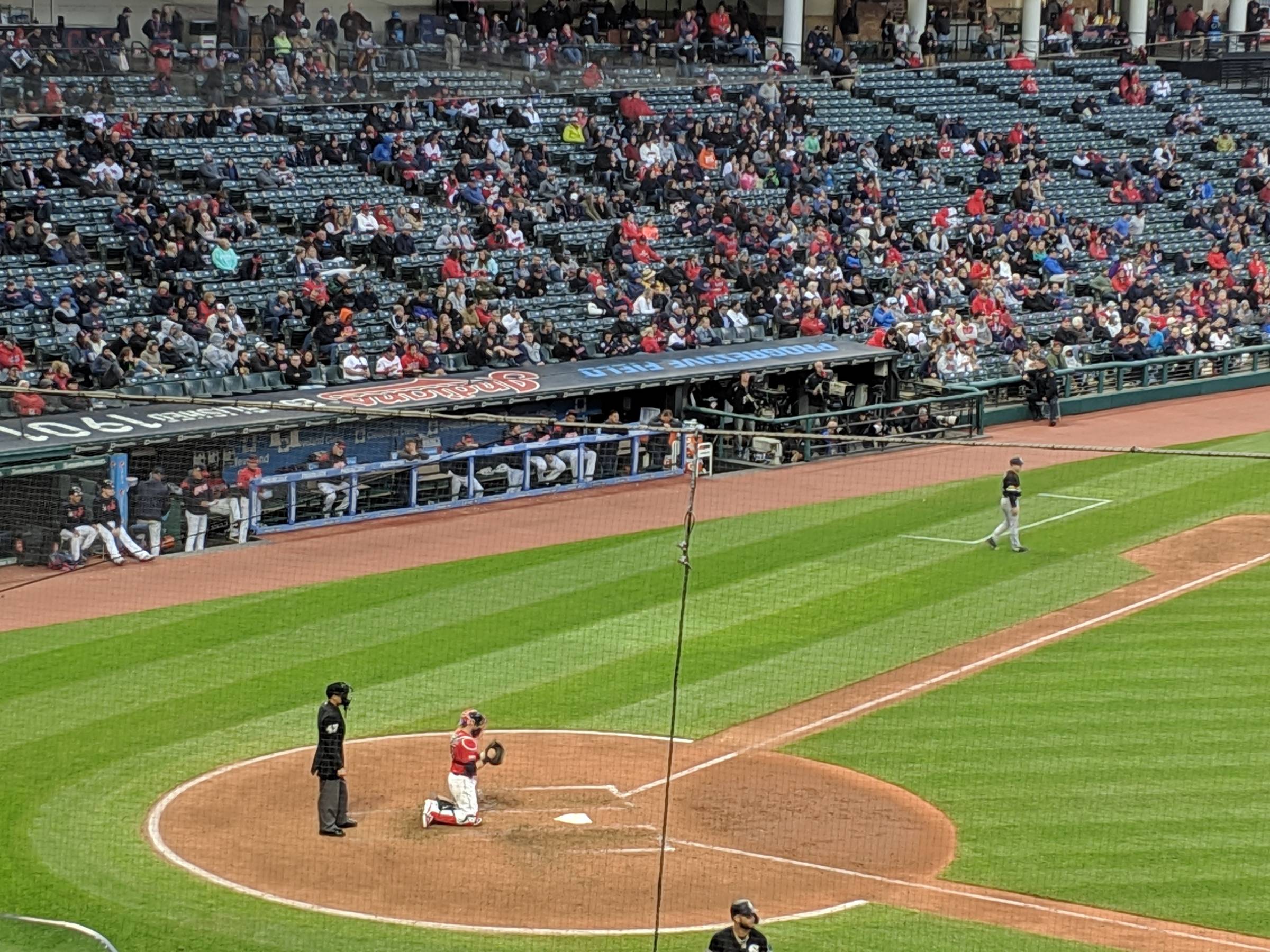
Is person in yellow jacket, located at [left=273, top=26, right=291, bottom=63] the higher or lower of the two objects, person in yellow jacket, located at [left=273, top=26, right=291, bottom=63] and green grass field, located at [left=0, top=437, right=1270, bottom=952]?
the higher

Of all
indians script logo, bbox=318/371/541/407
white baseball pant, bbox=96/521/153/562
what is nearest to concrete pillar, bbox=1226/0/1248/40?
indians script logo, bbox=318/371/541/407

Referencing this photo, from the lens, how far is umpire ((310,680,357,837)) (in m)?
16.4

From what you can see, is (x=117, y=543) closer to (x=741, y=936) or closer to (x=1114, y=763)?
(x=1114, y=763)

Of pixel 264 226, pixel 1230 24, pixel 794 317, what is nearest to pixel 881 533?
pixel 794 317

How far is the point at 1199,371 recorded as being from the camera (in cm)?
3919

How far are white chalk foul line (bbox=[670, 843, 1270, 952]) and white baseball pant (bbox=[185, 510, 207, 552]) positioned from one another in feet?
31.1

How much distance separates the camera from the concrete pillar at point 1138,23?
52.8m

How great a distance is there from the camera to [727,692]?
21.0m

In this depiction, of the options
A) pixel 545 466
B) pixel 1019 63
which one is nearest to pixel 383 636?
pixel 545 466

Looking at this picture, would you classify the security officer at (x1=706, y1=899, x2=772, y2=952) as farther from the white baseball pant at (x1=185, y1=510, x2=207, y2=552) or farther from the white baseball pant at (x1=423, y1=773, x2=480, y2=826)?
the white baseball pant at (x1=185, y1=510, x2=207, y2=552)

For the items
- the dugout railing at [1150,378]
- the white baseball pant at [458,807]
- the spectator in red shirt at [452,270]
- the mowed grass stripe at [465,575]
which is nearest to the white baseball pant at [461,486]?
the mowed grass stripe at [465,575]

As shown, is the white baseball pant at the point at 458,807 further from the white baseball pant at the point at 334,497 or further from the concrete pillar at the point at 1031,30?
the concrete pillar at the point at 1031,30

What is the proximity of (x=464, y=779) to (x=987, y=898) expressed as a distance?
4.25 m

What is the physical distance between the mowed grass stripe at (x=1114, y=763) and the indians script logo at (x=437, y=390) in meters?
9.83
